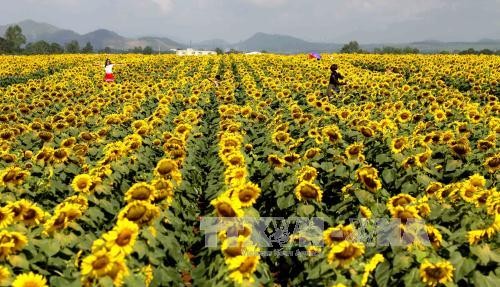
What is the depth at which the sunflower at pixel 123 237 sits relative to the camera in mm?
4719

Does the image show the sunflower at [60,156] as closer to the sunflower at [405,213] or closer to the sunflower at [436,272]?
the sunflower at [405,213]

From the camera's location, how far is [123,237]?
189 inches

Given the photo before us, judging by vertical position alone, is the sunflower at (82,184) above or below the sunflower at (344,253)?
above

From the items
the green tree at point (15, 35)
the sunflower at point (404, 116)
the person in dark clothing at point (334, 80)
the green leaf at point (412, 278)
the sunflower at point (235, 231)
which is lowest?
the green leaf at point (412, 278)

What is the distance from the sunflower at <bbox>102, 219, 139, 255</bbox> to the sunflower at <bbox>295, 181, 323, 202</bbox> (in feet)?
7.74

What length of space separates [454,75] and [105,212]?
22.7m

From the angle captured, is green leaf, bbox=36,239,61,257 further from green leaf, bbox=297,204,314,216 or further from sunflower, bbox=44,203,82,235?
green leaf, bbox=297,204,314,216

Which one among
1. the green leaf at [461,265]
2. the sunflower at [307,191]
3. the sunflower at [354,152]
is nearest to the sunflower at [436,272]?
the green leaf at [461,265]

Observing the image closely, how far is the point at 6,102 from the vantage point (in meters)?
18.9

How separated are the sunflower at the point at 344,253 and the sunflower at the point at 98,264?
6.55 ft

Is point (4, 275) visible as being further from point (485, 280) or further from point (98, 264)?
point (485, 280)

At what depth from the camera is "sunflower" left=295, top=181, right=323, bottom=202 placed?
638 cm

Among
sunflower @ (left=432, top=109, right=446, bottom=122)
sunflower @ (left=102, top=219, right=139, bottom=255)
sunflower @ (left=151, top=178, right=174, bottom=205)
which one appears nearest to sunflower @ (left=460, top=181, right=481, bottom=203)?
sunflower @ (left=151, top=178, right=174, bottom=205)

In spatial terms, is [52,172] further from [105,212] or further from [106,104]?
[106,104]
